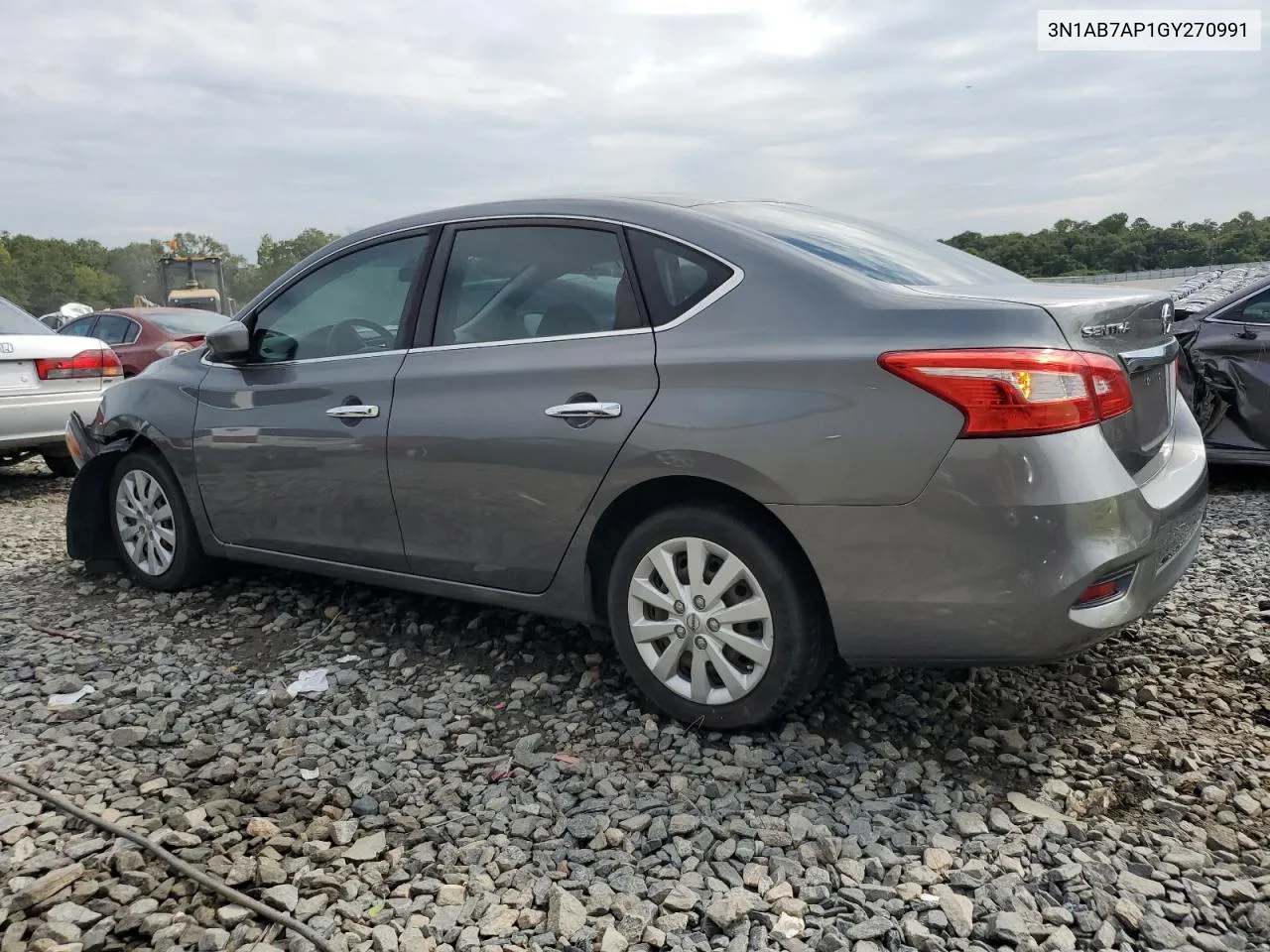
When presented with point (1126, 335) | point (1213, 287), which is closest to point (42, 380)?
point (1126, 335)

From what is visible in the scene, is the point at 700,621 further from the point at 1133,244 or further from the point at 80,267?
the point at 80,267

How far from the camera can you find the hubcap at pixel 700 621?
9.91ft

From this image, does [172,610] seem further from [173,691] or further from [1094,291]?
[1094,291]

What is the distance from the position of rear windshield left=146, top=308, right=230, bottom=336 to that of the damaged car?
33.3 ft

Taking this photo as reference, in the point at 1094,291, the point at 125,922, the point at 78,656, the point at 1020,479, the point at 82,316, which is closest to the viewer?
the point at 125,922

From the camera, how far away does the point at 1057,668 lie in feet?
11.9

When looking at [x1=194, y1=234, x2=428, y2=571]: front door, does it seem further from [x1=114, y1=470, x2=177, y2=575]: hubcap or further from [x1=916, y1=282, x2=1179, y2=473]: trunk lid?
[x1=916, y1=282, x2=1179, y2=473]: trunk lid

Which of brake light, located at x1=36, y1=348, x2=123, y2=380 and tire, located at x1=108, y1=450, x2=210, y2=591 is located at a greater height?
brake light, located at x1=36, y1=348, x2=123, y2=380

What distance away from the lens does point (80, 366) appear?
7848mm

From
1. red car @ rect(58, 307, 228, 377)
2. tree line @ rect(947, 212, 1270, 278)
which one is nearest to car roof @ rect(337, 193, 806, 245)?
Answer: red car @ rect(58, 307, 228, 377)

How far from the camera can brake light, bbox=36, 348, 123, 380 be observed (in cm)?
762

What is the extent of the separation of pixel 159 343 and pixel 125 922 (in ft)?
35.6

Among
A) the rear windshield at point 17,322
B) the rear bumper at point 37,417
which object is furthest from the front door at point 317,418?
the rear windshield at point 17,322

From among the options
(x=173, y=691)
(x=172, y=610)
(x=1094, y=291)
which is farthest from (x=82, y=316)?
(x=1094, y=291)
